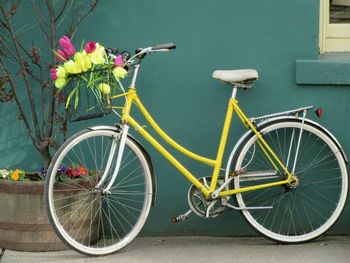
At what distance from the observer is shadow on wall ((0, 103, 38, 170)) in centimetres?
587

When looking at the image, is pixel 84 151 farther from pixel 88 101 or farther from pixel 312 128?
pixel 312 128

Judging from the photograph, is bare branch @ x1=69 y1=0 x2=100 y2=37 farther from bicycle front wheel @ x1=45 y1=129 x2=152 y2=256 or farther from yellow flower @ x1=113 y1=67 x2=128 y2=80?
bicycle front wheel @ x1=45 y1=129 x2=152 y2=256

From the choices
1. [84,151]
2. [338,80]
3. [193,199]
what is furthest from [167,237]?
[338,80]

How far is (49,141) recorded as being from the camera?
18.2 ft

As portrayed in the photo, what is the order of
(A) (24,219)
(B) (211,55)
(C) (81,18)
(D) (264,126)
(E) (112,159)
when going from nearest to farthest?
(E) (112,159) < (A) (24,219) < (D) (264,126) < (C) (81,18) < (B) (211,55)

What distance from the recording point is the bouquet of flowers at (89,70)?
16.5 ft

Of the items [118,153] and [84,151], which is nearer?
[118,153]

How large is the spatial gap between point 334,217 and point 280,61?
122cm

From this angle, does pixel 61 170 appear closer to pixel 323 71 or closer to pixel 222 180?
pixel 222 180

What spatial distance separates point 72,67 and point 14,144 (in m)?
1.16

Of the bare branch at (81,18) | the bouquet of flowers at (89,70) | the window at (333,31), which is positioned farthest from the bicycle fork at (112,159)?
the window at (333,31)

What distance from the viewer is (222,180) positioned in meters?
5.54

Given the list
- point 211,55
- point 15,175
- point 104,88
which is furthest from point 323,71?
point 15,175

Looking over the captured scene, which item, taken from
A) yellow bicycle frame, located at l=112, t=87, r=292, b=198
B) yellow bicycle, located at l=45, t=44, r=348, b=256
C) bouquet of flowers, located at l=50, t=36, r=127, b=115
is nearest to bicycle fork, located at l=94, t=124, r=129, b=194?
yellow bicycle, located at l=45, t=44, r=348, b=256
